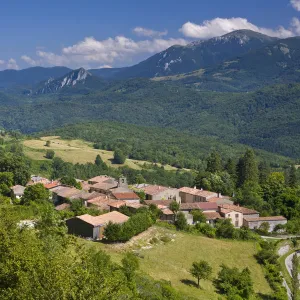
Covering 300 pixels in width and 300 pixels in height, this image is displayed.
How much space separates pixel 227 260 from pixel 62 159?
8381 centimetres

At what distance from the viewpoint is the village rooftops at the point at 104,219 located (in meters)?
43.2

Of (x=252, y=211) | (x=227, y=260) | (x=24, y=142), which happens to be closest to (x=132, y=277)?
(x=227, y=260)

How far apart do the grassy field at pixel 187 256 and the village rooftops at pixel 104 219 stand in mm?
3031

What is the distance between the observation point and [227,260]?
43125 mm

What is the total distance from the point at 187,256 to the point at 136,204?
Result: 1596cm

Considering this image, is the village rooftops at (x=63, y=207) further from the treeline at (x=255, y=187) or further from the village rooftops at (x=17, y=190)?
the treeline at (x=255, y=187)

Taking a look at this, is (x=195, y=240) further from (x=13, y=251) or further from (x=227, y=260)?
(x=13, y=251)

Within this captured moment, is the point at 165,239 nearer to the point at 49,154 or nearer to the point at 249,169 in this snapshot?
the point at 249,169

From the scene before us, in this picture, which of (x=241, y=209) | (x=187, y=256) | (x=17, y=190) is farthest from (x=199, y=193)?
(x=17, y=190)

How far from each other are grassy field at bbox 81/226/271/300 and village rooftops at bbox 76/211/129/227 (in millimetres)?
3031

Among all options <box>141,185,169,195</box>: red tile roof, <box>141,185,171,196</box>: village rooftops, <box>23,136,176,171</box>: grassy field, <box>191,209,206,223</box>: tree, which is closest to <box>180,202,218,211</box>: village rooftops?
<box>191,209,206,223</box>: tree

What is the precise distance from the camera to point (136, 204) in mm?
56281

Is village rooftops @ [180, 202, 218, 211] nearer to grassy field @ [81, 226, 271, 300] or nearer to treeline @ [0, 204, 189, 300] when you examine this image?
grassy field @ [81, 226, 271, 300]

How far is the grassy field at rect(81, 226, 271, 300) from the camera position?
35.4m
